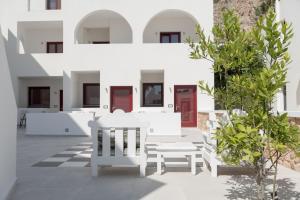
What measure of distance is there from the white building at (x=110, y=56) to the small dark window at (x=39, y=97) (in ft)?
0.24

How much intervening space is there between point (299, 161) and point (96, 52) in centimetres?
1396

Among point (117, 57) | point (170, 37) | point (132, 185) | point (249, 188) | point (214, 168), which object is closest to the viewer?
point (249, 188)

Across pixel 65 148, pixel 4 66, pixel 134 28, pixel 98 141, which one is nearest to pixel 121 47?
pixel 134 28

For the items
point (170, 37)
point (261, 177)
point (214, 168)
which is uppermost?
point (170, 37)

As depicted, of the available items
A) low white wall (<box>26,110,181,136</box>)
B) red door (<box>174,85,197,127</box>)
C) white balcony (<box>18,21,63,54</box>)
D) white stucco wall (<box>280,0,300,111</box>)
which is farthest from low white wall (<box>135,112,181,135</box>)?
white balcony (<box>18,21,63,54</box>)

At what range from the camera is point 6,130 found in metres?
4.07

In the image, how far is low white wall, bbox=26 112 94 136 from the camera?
13381 millimetres

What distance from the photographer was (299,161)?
19.1ft

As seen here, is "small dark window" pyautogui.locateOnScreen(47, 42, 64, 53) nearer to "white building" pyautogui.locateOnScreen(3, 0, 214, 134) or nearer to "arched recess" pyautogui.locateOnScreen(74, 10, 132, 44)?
"white building" pyautogui.locateOnScreen(3, 0, 214, 134)

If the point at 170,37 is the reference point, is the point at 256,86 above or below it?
below

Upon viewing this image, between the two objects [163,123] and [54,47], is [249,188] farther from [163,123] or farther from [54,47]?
[54,47]

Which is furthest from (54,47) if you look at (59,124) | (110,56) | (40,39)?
(59,124)

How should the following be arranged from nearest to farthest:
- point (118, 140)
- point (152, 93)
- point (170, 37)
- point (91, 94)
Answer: point (118, 140)
point (152, 93)
point (170, 37)
point (91, 94)

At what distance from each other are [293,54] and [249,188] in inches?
491
